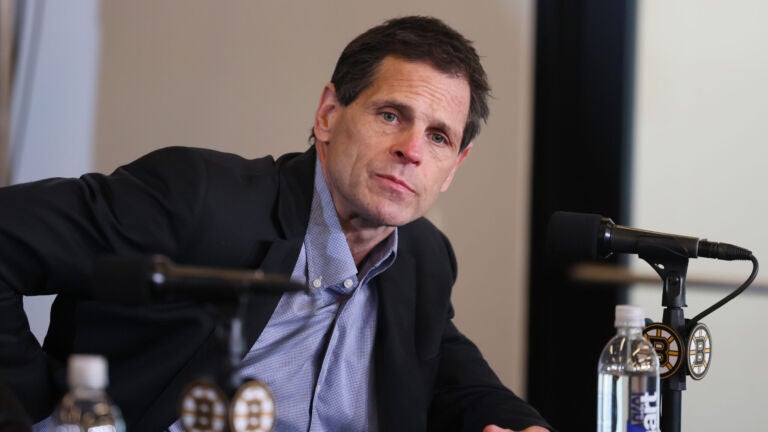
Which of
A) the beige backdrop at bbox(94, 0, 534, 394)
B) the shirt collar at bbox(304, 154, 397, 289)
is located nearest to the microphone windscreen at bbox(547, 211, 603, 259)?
the shirt collar at bbox(304, 154, 397, 289)

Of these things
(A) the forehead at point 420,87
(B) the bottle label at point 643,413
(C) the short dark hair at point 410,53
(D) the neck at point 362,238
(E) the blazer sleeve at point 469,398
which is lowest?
(E) the blazer sleeve at point 469,398

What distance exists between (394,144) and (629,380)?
0.73 metres

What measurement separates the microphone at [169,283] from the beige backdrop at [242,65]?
238 centimetres

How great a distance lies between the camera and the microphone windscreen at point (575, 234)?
5.23 feet

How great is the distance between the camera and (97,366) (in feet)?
3.19

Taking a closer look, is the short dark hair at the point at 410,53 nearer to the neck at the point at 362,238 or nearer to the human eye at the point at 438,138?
the human eye at the point at 438,138

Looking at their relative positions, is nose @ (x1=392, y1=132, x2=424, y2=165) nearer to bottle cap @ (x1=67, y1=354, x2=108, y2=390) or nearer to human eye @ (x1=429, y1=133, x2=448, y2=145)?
human eye @ (x1=429, y1=133, x2=448, y2=145)

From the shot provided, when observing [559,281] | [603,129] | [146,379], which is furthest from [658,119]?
[146,379]

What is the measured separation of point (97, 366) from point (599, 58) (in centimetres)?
253

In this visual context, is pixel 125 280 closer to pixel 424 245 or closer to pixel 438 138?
pixel 438 138

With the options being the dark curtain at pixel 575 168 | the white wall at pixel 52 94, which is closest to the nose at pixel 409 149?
the dark curtain at pixel 575 168

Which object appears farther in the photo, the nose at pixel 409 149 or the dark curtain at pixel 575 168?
the dark curtain at pixel 575 168

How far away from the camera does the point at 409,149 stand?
1.92 m

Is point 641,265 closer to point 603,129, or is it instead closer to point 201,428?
point 603,129
